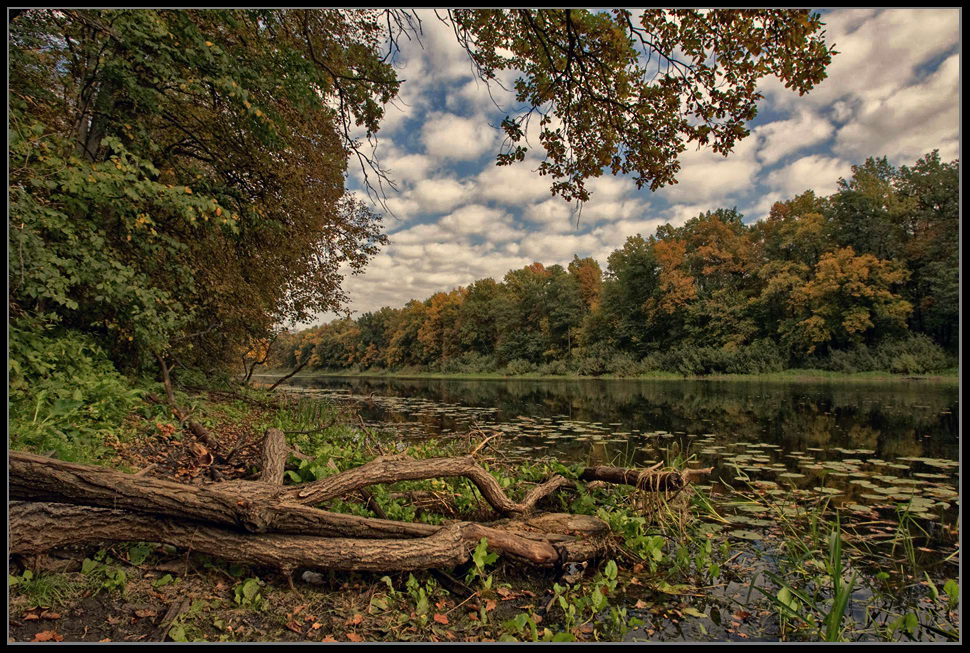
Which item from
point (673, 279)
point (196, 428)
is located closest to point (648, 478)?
point (196, 428)

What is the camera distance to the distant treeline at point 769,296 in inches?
1054

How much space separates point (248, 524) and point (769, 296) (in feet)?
121

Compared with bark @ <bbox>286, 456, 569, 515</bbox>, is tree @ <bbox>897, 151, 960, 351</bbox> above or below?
above

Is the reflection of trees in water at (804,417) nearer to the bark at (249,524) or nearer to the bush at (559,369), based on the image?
the bark at (249,524)

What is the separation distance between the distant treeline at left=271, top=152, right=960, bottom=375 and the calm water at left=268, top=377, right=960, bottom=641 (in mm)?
7085

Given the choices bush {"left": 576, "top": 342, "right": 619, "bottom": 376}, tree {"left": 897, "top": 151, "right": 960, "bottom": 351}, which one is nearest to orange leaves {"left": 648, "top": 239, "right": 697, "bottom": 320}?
bush {"left": 576, "top": 342, "right": 619, "bottom": 376}

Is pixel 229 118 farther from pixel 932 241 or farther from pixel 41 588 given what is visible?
pixel 932 241

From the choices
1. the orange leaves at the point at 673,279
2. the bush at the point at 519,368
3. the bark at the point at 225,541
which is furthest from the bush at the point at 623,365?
the bark at the point at 225,541

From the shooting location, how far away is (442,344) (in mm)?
61344

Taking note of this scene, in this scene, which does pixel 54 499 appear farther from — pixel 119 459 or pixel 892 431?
pixel 892 431

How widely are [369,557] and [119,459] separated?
11.0 feet

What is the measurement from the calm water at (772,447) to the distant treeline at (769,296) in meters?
7.09

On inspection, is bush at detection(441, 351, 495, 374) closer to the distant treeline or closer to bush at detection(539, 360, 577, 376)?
the distant treeline

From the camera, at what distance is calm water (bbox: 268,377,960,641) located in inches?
134
